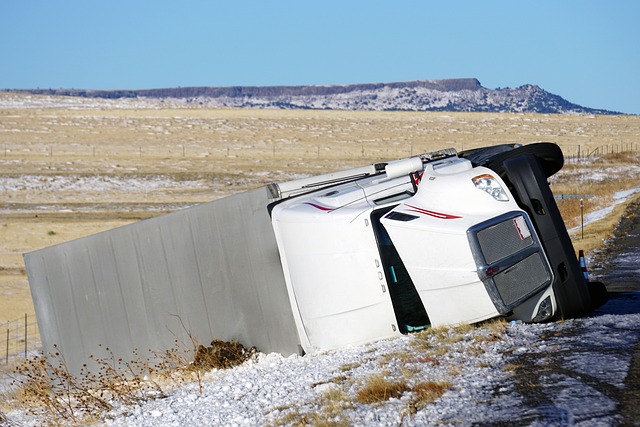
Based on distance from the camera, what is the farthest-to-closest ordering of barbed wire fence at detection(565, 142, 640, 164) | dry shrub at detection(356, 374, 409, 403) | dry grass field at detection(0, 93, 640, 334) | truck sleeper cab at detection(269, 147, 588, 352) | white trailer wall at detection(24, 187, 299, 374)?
barbed wire fence at detection(565, 142, 640, 164), dry grass field at detection(0, 93, 640, 334), white trailer wall at detection(24, 187, 299, 374), truck sleeper cab at detection(269, 147, 588, 352), dry shrub at detection(356, 374, 409, 403)

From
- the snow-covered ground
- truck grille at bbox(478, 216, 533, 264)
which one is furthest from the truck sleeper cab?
the snow-covered ground

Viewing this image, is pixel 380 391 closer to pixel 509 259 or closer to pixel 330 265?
pixel 509 259

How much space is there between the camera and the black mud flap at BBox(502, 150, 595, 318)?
31.6ft

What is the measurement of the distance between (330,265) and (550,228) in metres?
2.35

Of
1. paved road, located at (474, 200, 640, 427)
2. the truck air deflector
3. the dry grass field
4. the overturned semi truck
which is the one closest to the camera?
paved road, located at (474, 200, 640, 427)

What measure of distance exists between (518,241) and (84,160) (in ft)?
162

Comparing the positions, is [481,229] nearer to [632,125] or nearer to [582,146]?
[582,146]

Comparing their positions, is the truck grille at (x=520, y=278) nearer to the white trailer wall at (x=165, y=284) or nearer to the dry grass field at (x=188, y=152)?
the white trailer wall at (x=165, y=284)

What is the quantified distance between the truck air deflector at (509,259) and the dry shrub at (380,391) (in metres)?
1.64

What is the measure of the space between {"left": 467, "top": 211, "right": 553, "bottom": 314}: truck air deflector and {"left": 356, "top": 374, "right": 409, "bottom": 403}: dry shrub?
1.64 m

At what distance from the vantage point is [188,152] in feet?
203

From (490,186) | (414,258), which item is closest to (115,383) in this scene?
(414,258)

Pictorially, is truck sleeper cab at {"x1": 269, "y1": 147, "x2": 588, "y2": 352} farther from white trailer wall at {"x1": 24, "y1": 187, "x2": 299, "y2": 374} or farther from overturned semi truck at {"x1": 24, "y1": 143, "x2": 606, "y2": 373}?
white trailer wall at {"x1": 24, "y1": 187, "x2": 299, "y2": 374}

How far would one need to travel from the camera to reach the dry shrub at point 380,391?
795cm
